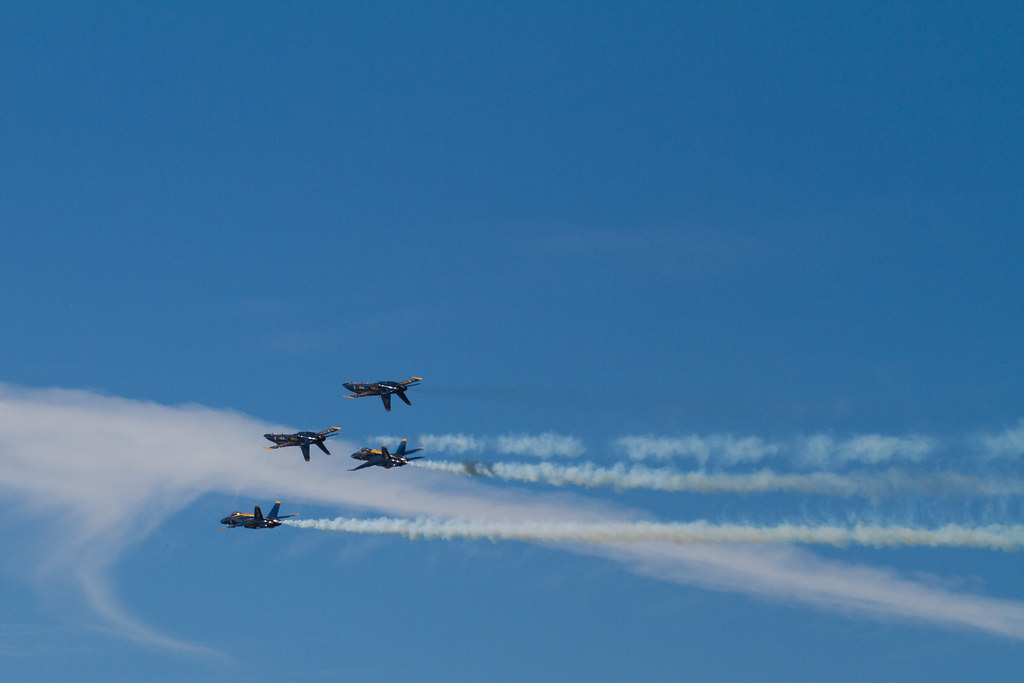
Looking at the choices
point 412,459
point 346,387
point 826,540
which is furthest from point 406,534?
point 826,540

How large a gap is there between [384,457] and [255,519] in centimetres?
2076

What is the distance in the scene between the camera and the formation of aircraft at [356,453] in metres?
162

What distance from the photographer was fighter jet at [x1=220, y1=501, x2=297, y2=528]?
17312cm

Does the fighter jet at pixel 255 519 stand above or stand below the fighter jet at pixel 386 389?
below

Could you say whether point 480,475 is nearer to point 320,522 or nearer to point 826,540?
point 320,522

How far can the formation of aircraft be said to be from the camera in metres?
162

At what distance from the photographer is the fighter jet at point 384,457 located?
6777 inches

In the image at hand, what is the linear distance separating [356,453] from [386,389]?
1796 cm

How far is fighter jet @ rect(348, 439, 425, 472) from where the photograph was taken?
172 m

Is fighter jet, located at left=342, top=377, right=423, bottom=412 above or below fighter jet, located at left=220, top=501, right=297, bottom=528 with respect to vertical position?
above

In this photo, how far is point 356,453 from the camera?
176 meters

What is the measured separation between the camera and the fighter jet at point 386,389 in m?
162

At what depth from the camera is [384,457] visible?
568ft

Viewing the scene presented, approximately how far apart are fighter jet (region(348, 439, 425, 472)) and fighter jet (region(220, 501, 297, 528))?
42.5 ft
